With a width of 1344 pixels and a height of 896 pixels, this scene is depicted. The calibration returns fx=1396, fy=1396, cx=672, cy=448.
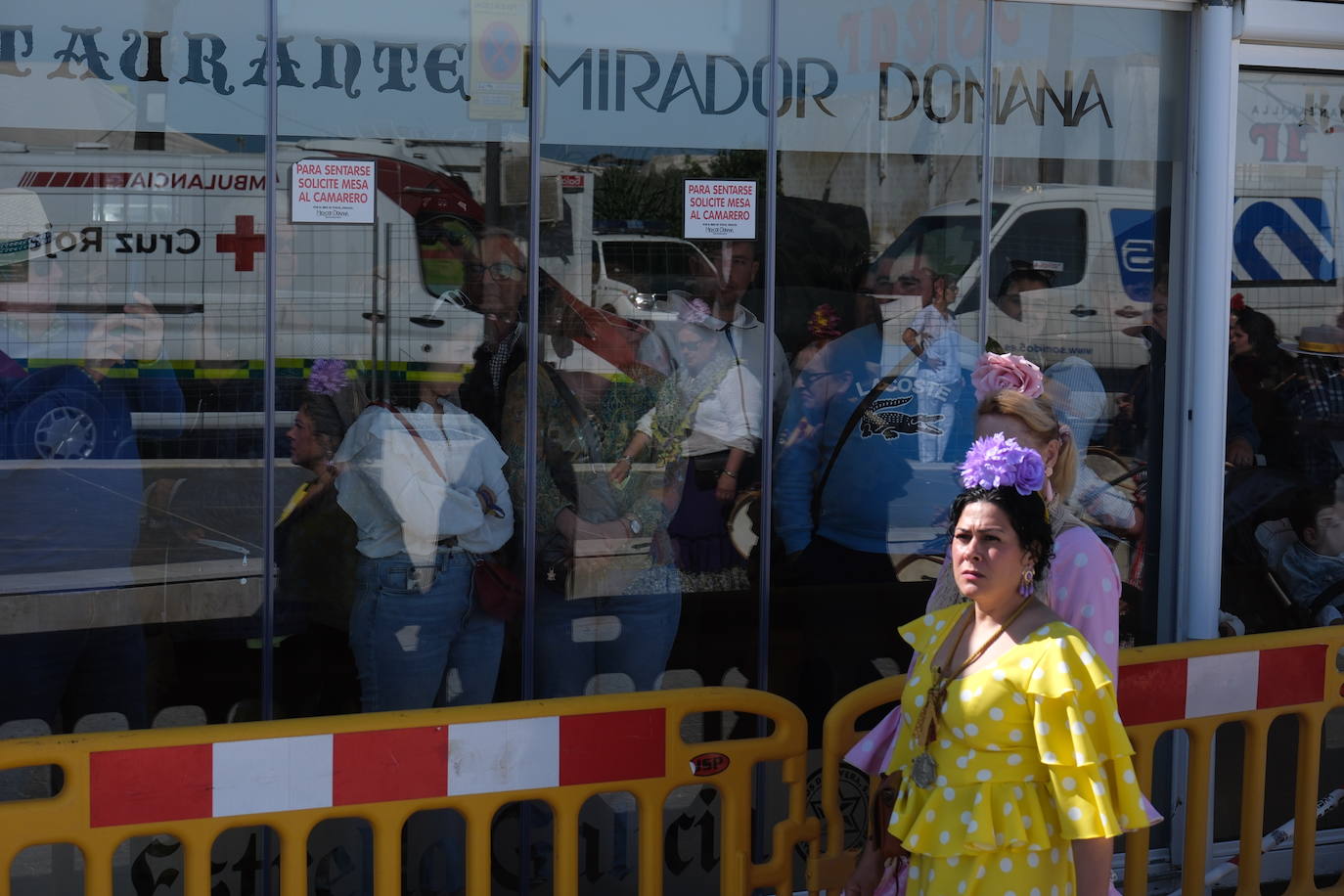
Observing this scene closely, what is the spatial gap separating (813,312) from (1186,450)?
4.66ft

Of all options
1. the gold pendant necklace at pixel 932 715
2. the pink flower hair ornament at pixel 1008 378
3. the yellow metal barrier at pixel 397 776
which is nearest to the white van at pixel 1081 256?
the pink flower hair ornament at pixel 1008 378

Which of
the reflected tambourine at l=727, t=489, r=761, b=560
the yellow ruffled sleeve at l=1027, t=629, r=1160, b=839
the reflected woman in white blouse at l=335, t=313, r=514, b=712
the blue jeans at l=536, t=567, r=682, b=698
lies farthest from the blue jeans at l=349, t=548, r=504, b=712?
the yellow ruffled sleeve at l=1027, t=629, r=1160, b=839

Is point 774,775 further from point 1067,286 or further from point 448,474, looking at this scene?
point 1067,286

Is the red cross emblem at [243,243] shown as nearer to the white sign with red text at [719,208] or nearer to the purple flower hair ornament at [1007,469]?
the white sign with red text at [719,208]

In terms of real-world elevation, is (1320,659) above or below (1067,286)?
below

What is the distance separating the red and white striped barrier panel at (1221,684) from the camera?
3963 millimetres

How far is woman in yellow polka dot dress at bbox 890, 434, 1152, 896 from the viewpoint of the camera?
2.67 meters

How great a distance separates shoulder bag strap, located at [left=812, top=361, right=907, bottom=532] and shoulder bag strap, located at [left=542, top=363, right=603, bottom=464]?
82 cm

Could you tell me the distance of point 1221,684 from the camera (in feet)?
13.4

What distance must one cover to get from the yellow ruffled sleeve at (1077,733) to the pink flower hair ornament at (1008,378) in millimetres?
705

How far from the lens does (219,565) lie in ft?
15.3

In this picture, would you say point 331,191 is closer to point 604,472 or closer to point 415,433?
point 415,433

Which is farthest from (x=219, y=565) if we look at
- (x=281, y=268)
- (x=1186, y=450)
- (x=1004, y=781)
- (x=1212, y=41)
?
(x=1212, y=41)

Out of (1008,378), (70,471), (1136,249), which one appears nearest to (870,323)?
(1136,249)
